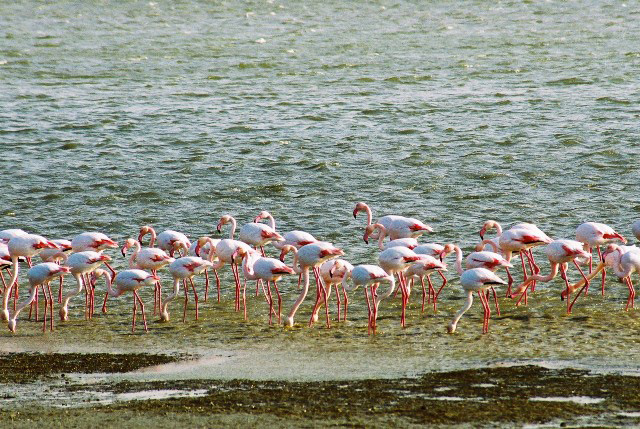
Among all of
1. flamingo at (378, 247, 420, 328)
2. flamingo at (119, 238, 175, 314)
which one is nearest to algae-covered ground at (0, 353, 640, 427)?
flamingo at (378, 247, 420, 328)

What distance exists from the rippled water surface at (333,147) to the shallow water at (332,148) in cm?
5

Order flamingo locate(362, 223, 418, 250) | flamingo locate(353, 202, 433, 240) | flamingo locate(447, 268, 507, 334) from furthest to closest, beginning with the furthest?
1. flamingo locate(353, 202, 433, 240)
2. flamingo locate(362, 223, 418, 250)
3. flamingo locate(447, 268, 507, 334)

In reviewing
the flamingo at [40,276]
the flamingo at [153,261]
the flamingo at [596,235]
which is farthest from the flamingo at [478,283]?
the flamingo at [40,276]

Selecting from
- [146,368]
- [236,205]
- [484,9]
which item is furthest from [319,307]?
[484,9]

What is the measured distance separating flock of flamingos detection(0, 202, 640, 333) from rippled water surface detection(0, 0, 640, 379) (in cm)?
25

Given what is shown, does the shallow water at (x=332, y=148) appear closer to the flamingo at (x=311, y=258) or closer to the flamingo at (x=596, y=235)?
the flamingo at (x=311, y=258)

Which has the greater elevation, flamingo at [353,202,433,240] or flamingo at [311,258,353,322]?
flamingo at [353,202,433,240]

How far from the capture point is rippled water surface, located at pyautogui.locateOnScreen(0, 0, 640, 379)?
35.2 ft

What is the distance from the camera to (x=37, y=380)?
923cm

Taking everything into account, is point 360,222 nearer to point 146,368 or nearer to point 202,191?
point 202,191

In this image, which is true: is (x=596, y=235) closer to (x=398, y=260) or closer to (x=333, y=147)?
(x=398, y=260)

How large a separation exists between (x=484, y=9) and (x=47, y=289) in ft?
80.1

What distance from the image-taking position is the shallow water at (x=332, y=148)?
1067cm

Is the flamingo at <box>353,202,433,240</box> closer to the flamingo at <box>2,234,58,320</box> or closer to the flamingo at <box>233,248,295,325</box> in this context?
the flamingo at <box>233,248,295,325</box>
